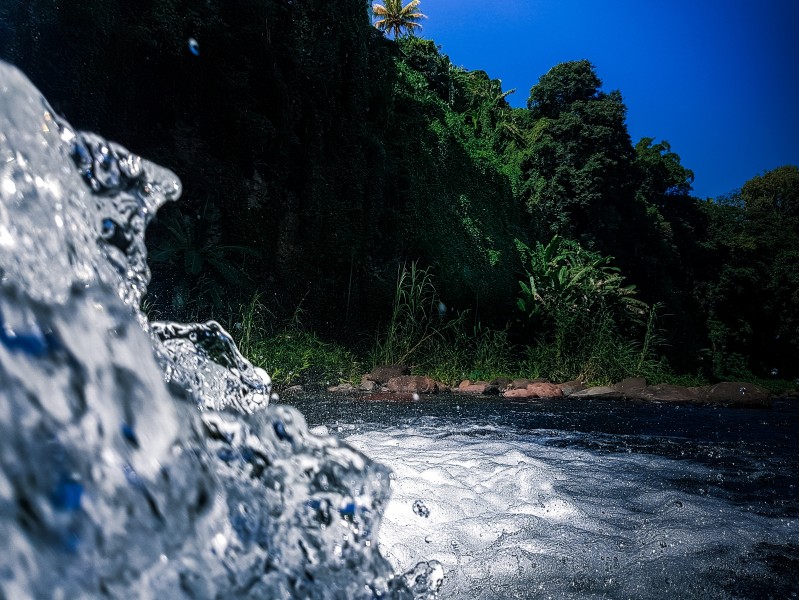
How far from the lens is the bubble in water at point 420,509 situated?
188 centimetres

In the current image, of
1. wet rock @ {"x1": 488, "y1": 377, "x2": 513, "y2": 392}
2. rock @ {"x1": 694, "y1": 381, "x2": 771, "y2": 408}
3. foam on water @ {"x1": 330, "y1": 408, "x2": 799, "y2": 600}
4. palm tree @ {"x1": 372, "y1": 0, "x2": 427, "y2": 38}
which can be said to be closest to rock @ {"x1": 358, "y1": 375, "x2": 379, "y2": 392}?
wet rock @ {"x1": 488, "y1": 377, "x2": 513, "y2": 392}

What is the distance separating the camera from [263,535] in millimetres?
997

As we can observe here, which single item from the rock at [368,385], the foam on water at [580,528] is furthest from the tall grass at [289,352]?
the foam on water at [580,528]

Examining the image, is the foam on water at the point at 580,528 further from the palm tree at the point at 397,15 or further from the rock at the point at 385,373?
the palm tree at the point at 397,15

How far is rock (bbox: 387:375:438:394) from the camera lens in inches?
260

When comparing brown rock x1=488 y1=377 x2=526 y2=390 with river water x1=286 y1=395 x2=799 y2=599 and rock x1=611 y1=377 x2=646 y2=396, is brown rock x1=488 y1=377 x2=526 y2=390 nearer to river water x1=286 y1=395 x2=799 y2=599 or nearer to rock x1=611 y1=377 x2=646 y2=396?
rock x1=611 y1=377 x2=646 y2=396

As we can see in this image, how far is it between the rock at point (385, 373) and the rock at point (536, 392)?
1448 millimetres

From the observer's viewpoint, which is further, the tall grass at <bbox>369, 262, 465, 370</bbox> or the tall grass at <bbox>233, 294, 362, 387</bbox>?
the tall grass at <bbox>369, 262, 465, 370</bbox>

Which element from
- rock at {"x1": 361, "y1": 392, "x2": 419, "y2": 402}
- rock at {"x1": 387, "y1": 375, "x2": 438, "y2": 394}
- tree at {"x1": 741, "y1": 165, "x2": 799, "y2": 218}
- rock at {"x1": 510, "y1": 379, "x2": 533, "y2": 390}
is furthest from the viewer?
tree at {"x1": 741, "y1": 165, "x2": 799, "y2": 218}

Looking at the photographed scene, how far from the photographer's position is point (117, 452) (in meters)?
0.74

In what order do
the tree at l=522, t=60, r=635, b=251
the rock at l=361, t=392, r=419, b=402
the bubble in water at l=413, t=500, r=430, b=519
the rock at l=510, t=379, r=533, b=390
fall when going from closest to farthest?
the bubble in water at l=413, t=500, r=430, b=519
the rock at l=361, t=392, r=419, b=402
the rock at l=510, t=379, r=533, b=390
the tree at l=522, t=60, r=635, b=251

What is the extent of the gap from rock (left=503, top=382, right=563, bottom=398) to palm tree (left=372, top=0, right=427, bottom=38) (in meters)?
27.0

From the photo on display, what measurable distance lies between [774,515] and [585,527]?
77cm

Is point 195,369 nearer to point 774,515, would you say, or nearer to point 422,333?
point 774,515
